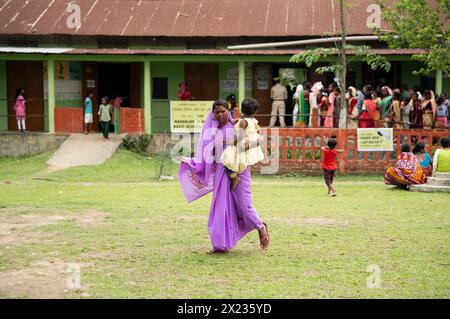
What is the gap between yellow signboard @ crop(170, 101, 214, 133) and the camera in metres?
22.6

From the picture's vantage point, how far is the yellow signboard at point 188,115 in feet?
74.0

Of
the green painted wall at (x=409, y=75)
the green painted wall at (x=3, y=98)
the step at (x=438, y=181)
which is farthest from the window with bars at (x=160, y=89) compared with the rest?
the step at (x=438, y=181)

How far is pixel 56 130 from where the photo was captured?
2491 cm

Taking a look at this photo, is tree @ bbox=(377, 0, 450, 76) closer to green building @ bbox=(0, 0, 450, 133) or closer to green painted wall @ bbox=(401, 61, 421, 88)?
green building @ bbox=(0, 0, 450, 133)

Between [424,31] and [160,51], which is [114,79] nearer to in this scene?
[160,51]

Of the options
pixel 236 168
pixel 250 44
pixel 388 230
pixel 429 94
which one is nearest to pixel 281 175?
pixel 429 94

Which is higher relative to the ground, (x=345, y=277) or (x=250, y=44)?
(x=250, y=44)

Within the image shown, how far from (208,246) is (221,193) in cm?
97

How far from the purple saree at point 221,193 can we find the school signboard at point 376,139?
10718 mm

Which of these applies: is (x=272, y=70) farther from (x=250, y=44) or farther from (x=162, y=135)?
(x=162, y=135)

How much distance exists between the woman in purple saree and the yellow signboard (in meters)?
13.4

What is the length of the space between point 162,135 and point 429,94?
8.01 meters

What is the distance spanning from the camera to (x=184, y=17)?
87.8 ft
